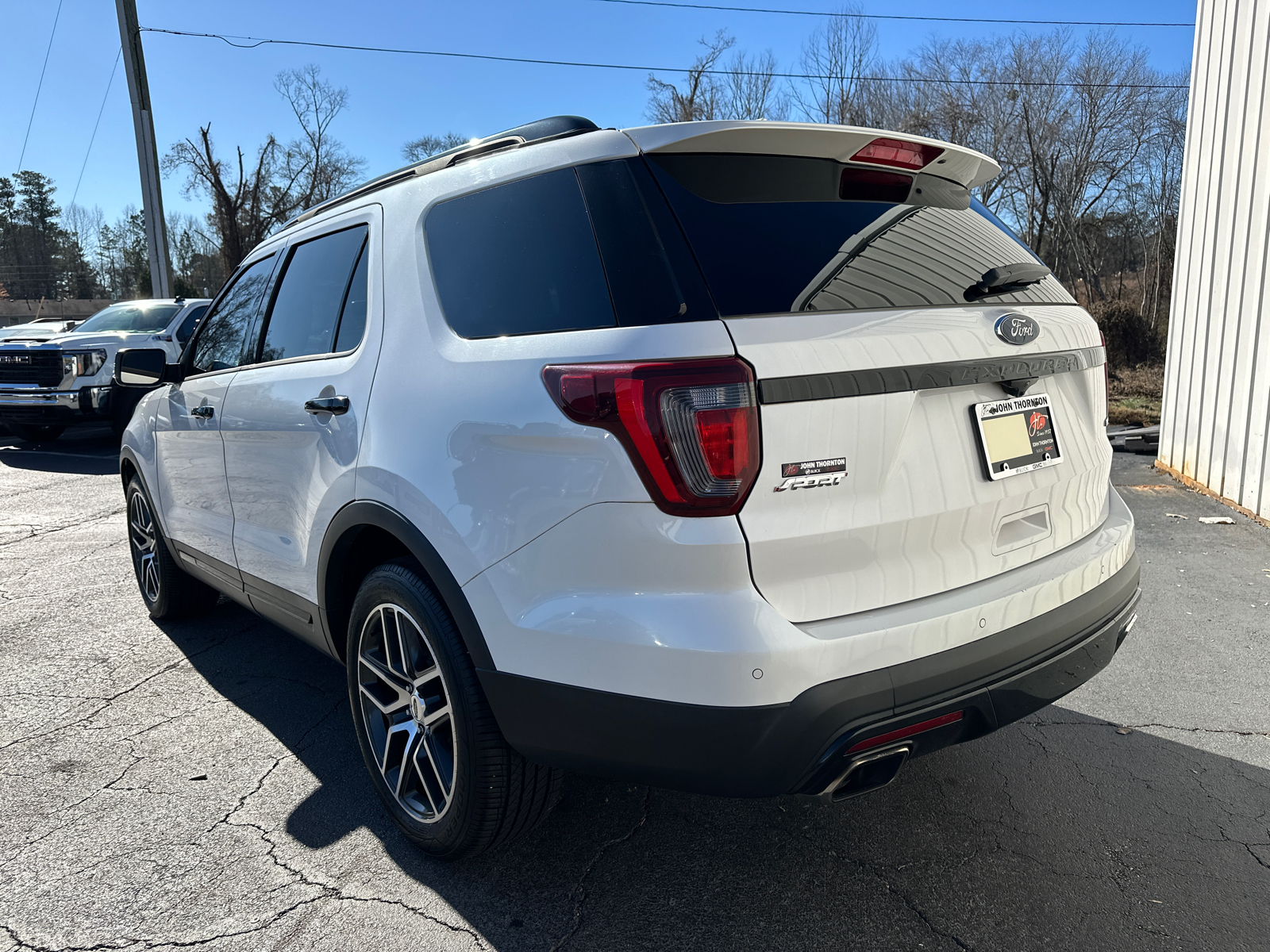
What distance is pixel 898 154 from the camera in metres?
2.29

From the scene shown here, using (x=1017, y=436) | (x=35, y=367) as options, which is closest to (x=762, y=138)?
(x=1017, y=436)

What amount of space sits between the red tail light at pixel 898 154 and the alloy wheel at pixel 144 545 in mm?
4006

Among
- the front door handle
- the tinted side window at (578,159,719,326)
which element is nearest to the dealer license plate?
the tinted side window at (578,159,719,326)

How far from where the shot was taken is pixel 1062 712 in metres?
3.38

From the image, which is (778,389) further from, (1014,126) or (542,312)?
(1014,126)

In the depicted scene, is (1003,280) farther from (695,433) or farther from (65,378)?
(65,378)

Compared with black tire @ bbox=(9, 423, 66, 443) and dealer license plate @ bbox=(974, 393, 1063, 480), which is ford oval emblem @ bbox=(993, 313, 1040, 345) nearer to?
dealer license plate @ bbox=(974, 393, 1063, 480)

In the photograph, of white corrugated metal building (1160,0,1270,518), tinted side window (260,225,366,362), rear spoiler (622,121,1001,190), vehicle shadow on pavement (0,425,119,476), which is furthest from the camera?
vehicle shadow on pavement (0,425,119,476)

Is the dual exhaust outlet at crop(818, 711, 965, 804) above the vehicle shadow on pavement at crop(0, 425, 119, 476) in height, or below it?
above

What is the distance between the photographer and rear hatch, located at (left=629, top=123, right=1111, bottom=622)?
1.84 meters

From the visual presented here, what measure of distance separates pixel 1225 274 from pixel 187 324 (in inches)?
493

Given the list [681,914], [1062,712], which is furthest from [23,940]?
[1062,712]

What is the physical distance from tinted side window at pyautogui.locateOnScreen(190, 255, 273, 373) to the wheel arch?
125 centimetres

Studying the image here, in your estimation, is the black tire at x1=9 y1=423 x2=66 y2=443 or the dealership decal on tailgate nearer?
the dealership decal on tailgate
